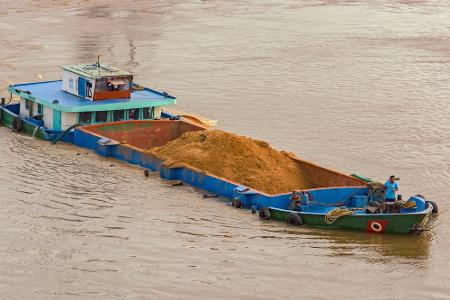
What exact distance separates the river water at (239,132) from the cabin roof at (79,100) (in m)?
1.31

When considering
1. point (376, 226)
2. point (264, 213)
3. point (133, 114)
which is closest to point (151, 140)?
point (133, 114)

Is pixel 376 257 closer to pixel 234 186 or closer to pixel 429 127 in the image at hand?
pixel 234 186

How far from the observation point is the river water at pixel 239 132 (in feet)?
73.0

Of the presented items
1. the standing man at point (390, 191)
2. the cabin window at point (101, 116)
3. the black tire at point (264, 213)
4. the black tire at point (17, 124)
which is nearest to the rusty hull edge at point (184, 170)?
the black tire at point (264, 213)

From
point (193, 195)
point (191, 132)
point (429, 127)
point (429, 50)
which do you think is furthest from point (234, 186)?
point (429, 50)

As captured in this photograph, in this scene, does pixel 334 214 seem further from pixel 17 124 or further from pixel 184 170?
pixel 17 124

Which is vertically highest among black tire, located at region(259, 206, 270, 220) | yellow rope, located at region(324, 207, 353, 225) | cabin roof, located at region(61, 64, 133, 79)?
cabin roof, located at region(61, 64, 133, 79)

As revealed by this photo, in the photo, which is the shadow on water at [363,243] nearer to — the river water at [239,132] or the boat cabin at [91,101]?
the river water at [239,132]

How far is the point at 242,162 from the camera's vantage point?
27.7 m

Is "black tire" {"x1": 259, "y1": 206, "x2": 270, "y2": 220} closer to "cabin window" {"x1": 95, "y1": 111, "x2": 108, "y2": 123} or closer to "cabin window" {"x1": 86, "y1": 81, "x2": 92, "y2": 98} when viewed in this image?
"cabin window" {"x1": 95, "y1": 111, "x2": 108, "y2": 123}

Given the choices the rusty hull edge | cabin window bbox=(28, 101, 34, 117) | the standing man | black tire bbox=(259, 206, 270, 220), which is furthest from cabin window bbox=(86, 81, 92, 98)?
the standing man

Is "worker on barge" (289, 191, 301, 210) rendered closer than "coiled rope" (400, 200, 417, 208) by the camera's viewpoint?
No

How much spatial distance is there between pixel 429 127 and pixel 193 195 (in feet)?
38.9

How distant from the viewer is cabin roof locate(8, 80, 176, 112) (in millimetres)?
32531
